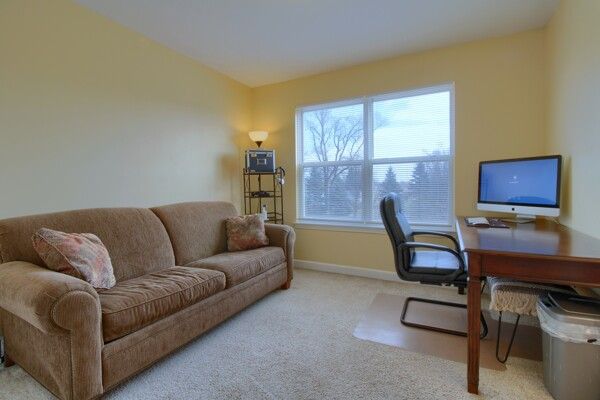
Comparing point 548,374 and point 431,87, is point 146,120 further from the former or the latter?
point 548,374

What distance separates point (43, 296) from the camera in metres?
1.27

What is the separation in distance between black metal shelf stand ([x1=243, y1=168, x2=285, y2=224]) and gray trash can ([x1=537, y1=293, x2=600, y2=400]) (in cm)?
293

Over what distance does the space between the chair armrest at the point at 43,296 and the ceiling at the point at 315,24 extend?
2.05 meters

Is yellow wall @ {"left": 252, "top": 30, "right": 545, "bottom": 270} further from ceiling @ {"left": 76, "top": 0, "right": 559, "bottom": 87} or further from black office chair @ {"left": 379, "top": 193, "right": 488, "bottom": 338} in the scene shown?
black office chair @ {"left": 379, "top": 193, "right": 488, "bottom": 338}

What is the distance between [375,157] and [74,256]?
2.89m

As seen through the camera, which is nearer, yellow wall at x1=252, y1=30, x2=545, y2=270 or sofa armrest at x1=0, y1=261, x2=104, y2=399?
sofa armrest at x1=0, y1=261, x2=104, y2=399

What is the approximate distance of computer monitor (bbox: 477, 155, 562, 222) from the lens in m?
2.15

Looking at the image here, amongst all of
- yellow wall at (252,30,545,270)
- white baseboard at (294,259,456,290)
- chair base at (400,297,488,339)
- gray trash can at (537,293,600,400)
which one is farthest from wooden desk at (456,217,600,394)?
white baseboard at (294,259,456,290)

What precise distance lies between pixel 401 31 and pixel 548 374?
2.71 meters

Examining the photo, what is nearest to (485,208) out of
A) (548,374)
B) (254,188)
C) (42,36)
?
(548,374)

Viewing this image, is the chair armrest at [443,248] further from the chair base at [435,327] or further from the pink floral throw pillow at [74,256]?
the pink floral throw pillow at [74,256]

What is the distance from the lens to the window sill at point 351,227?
3.07 meters

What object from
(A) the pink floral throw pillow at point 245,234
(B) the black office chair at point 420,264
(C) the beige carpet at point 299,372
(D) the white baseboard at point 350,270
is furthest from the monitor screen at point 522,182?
(A) the pink floral throw pillow at point 245,234

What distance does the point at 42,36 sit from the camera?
207cm
